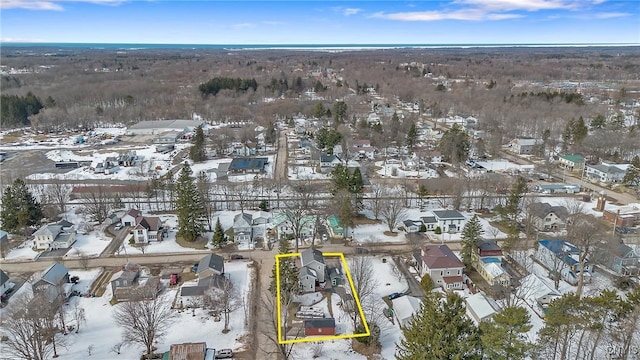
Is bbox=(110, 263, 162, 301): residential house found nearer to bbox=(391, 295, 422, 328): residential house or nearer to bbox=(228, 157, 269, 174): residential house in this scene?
bbox=(391, 295, 422, 328): residential house

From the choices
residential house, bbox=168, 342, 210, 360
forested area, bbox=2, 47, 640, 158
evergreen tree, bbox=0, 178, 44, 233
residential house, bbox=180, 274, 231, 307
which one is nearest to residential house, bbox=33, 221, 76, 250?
evergreen tree, bbox=0, 178, 44, 233

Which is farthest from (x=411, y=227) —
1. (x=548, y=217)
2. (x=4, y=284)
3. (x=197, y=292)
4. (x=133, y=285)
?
(x=4, y=284)

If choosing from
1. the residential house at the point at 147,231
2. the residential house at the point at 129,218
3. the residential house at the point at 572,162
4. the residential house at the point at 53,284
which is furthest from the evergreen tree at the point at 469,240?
the residential house at the point at 572,162

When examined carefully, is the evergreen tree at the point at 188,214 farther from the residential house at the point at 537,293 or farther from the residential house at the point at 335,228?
the residential house at the point at 537,293

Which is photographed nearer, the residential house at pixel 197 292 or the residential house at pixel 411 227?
the residential house at pixel 197 292

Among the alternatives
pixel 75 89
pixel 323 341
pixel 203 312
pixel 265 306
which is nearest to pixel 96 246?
pixel 203 312

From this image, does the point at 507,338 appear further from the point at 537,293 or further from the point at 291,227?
the point at 291,227
